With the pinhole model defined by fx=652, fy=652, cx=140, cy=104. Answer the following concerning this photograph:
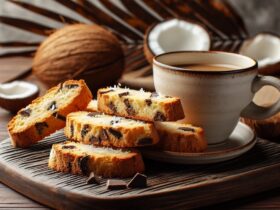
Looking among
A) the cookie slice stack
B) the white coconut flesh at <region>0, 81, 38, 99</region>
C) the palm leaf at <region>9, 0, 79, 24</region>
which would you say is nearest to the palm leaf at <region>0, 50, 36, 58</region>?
the palm leaf at <region>9, 0, 79, 24</region>

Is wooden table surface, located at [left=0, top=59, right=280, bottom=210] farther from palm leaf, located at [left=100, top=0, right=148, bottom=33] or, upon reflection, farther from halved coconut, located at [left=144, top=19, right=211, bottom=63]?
palm leaf, located at [left=100, top=0, right=148, bottom=33]

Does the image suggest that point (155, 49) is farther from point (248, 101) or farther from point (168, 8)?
point (248, 101)

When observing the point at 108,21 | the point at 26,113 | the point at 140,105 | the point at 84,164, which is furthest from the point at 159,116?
the point at 108,21

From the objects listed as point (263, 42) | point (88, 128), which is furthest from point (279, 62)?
point (88, 128)

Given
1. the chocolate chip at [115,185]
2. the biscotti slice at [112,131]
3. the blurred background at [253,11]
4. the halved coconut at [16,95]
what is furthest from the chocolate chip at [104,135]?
the blurred background at [253,11]

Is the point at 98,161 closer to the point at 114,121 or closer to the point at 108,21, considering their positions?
the point at 114,121

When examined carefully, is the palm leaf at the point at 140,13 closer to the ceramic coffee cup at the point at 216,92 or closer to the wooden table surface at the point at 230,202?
the ceramic coffee cup at the point at 216,92
